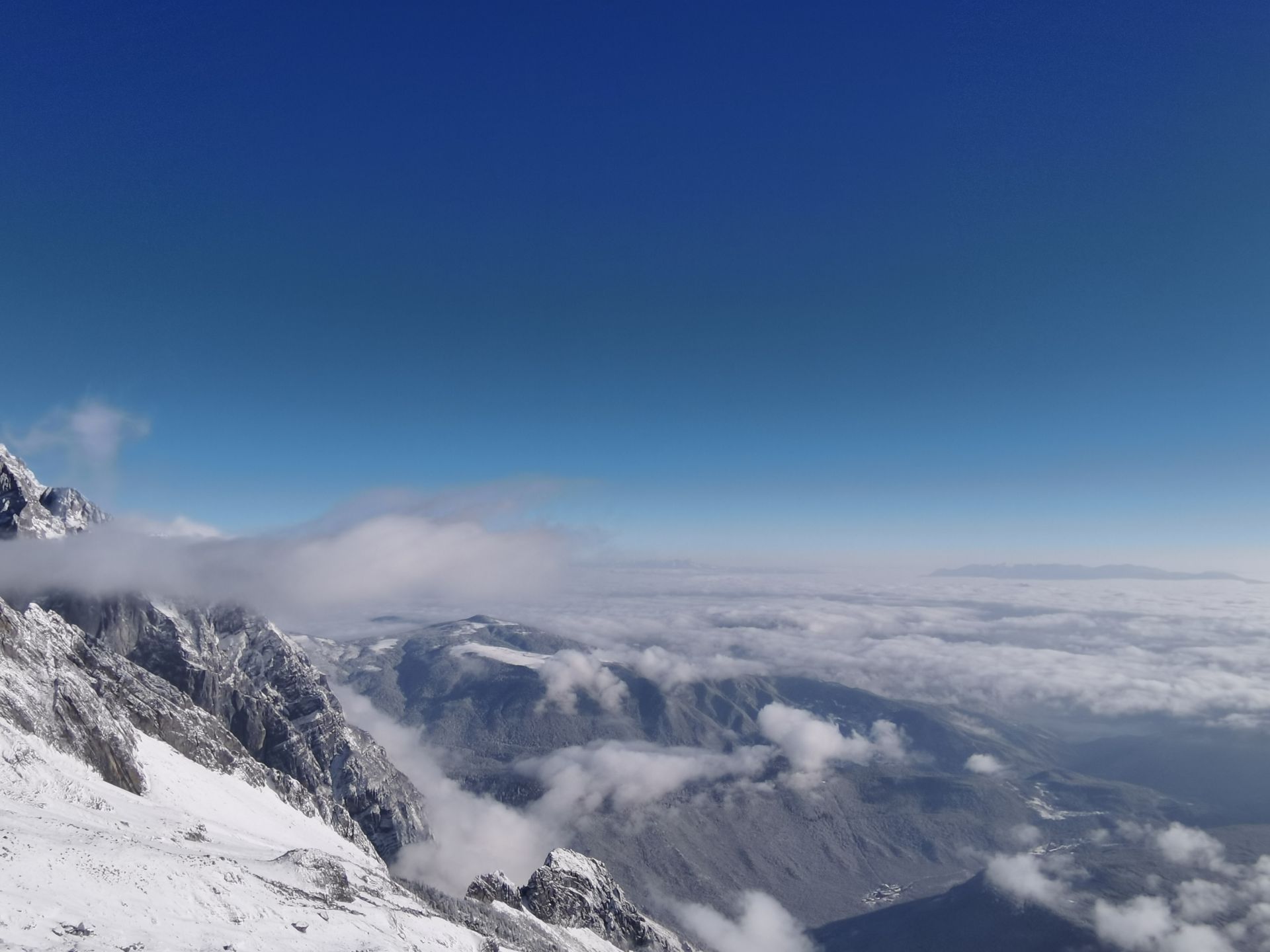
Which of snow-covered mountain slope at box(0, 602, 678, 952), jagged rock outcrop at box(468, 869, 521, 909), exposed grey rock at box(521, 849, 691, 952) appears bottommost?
exposed grey rock at box(521, 849, 691, 952)

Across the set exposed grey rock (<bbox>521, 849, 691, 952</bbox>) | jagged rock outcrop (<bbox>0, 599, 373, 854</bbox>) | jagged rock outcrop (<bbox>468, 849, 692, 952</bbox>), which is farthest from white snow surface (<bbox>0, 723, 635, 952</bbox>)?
exposed grey rock (<bbox>521, 849, 691, 952</bbox>)

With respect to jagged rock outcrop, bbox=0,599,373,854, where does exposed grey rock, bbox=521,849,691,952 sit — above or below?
below

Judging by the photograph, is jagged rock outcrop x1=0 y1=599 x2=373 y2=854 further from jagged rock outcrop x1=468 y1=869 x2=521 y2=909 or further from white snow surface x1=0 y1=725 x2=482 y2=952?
jagged rock outcrop x1=468 y1=869 x2=521 y2=909

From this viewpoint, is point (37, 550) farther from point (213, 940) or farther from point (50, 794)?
point (213, 940)

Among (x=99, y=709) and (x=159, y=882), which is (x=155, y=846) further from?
(x=99, y=709)

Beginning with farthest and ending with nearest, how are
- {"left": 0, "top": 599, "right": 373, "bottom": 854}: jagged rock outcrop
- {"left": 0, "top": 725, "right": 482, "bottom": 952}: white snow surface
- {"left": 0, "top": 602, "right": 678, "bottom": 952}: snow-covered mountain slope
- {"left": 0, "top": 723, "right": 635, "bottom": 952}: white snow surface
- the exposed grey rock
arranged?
the exposed grey rock
{"left": 0, "top": 599, "right": 373, "bottom": 854}: jagged rock outcrop
{"left": 0, "top": 602, "right": 678, "bottom": 952}: snow-covered mountain slope
{"left": 0, "top": 725, "right": 482, "bottom": 952}: white snow surface
{"left": 0, "top": 723, "right": 635, "bottom": 952}: white snow surface

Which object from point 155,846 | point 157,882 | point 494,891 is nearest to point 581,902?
point 494,891
